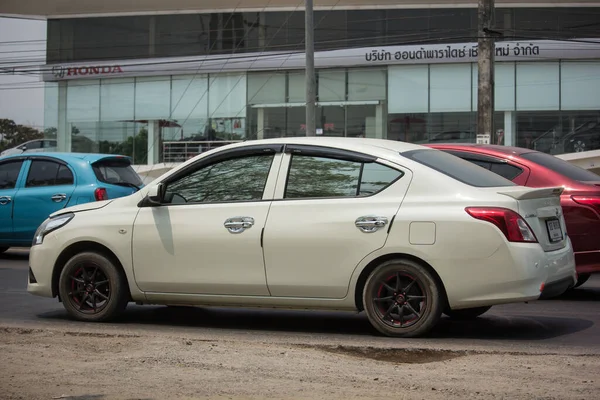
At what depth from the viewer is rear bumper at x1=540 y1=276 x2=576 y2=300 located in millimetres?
6730

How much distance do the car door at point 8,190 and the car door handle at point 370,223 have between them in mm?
7800

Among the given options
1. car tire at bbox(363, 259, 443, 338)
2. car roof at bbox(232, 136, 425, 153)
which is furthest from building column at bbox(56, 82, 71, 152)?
car tire at bbox(363, 259, 443, 338)

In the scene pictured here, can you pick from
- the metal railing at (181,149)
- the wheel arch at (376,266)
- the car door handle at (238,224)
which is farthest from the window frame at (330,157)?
the metal railing at (181,149)

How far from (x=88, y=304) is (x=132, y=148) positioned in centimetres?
3600

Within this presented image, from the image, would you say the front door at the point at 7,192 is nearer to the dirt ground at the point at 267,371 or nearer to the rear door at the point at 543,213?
the dirt ground at the point at 267,371

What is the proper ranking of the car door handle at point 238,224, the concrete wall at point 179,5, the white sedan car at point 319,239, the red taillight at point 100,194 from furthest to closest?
1. the concrete wall at point 179,5
2. the red taillight at point 100,194
3. the car door handle at point 238,224
4. the white sedan car at point 319,239

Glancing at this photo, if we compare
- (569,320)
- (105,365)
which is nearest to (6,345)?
(105,365)

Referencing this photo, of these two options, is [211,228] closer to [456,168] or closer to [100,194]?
[456,168]

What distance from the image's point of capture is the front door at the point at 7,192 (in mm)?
13148

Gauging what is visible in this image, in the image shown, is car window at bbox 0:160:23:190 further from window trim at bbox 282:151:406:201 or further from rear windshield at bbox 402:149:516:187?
rear windshield at bbox 402:149:516:187

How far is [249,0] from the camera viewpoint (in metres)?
40.5

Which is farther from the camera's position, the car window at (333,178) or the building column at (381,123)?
the building column at (381,123)

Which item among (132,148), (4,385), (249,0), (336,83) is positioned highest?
(249,0)

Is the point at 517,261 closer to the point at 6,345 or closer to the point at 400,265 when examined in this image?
the point at 400,265
